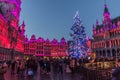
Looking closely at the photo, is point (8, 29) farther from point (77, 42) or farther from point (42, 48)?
point (42, 48)

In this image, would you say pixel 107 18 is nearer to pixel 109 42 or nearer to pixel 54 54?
pixel 109 42

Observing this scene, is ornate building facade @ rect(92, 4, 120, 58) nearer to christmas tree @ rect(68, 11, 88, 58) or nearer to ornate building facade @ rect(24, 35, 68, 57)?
christmas tree @ rect(68, 11, 88, 58)

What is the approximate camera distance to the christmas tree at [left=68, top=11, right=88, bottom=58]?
1935 inches

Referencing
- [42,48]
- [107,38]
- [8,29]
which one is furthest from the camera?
[42,48]

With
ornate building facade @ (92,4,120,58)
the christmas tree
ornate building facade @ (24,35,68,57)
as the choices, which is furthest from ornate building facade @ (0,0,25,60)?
ornate building facade @ (24,35,68,57)

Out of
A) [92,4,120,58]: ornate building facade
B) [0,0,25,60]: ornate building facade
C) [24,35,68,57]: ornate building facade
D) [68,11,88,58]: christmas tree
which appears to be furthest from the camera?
[24,35,68,57]: ornate building facade

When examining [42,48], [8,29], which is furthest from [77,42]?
[42,48]

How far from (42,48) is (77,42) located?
96213 mm

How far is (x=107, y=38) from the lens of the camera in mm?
87062

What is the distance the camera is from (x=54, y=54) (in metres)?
148

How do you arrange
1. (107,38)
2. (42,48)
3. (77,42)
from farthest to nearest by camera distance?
(42,48) < (107,38) < (77,42)

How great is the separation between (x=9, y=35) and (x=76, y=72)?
49.0 metres

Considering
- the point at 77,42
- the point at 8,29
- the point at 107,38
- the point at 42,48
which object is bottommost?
the point at 77,42

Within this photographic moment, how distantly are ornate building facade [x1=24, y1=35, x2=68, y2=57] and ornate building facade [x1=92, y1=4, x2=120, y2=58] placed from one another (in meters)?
53.3
